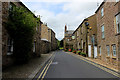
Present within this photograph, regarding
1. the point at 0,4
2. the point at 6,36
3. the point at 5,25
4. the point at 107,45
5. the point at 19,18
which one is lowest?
the point at 107,45

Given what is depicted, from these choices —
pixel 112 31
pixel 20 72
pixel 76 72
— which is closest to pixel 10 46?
pixel 20 72

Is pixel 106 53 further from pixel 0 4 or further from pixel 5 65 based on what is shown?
pixel 0 4

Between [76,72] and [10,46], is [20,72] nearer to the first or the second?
[10,46]

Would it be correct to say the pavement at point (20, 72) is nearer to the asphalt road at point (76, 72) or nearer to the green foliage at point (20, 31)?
the asphalt road at point (76, 72)

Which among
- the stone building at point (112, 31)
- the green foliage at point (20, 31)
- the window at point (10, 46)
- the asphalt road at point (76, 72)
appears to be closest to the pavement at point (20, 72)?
the asphalt road at point (76, 72)

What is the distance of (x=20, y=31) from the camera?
9.03 m

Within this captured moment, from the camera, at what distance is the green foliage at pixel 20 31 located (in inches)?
351

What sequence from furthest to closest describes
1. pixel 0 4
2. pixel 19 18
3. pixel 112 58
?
pixel 112 58
pixel 19 18
pixel 0 4

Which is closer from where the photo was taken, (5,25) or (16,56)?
(5,25)

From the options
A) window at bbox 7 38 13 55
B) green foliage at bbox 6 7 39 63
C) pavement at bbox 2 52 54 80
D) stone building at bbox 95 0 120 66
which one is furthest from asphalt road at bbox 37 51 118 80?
window at bbox 7 38 13 55

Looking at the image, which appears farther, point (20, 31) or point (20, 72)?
point (20, 31)

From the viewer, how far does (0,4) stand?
25.7 feet

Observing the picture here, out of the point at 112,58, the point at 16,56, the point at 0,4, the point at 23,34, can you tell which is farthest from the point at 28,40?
the point at 112,58

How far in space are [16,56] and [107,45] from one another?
10454 mm
